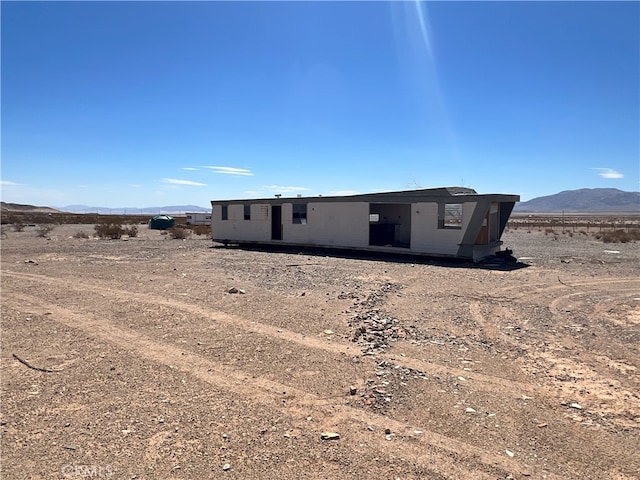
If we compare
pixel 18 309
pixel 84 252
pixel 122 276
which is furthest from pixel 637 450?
pixel 84 252

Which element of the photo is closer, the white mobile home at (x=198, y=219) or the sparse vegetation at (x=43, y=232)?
the sparse vegetation at (x=43, y=232)

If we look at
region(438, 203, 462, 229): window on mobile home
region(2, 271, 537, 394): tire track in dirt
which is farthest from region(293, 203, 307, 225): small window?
region(2, 271, 537, 394): tire track in dirt

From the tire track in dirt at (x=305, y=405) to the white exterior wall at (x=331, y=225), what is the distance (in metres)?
13.0

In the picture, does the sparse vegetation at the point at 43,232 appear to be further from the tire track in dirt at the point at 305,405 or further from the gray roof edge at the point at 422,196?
the tire track in dirt at the point at 305,405

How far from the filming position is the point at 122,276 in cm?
1241

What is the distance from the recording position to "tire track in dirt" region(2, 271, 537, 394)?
16.2ft

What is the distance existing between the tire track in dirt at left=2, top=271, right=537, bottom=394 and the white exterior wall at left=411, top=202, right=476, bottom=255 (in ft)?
35.5

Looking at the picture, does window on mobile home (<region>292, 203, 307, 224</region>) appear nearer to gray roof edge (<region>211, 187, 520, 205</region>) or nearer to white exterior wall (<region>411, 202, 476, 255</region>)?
gray roof edge (<region>211, 187, 520, 205</region>)

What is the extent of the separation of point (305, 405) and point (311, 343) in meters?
1.98

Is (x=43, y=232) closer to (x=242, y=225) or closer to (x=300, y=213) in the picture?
(x=242, y=225)

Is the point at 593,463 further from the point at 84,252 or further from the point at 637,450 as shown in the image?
the point at 84,252

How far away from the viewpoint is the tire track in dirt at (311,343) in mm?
4941

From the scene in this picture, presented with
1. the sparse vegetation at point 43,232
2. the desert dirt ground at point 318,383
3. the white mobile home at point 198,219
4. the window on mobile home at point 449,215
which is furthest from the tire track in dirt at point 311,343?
the white mobile home at point 198,219

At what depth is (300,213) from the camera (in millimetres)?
20969
